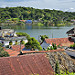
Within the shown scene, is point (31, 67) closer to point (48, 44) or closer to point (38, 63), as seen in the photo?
point (38, 63)

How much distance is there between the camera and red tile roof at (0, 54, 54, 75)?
7.13 meters

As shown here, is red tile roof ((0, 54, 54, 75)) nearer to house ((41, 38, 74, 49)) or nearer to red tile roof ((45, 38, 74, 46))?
house ((41, 38, 74, 49))

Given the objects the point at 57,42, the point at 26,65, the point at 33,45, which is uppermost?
the point at 26,65

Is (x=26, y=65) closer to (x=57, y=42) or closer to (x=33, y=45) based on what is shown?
(x=33, y=45)

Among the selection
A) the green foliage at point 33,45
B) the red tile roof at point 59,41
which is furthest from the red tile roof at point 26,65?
the red tile roof at point 59,41

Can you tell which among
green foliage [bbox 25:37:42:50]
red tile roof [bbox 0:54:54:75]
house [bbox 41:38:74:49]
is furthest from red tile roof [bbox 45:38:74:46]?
red tile roof [bbox 0:54:54:75]

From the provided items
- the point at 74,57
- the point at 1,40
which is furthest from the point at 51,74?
the point at 1,40

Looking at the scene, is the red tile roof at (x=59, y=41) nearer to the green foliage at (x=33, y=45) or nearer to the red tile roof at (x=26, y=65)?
the green foliage at (x=33, y=45)

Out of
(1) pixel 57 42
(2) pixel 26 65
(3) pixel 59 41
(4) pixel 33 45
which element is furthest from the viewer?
(3) pixel 59 41

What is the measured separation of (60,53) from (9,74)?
299cm

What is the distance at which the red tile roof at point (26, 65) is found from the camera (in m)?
7.13

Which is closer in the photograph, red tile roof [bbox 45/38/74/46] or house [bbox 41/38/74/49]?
house [bbox 41/38/74/49]

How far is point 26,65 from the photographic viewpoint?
7.57 metres

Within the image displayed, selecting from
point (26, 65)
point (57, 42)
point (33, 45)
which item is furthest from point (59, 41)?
point (26, 65)
